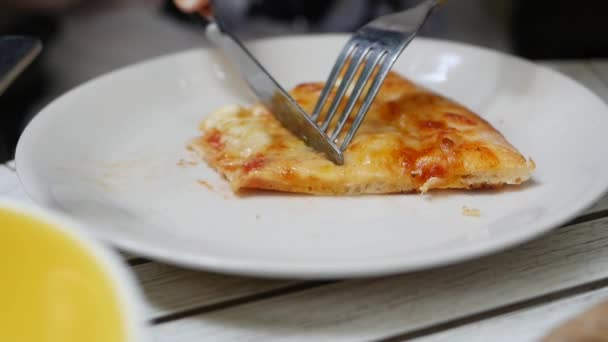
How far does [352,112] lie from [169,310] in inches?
32.0

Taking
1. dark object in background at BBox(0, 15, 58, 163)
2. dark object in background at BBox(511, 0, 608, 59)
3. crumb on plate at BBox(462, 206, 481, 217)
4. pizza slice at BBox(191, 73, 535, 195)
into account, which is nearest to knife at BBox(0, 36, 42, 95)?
pizza slice at BBox(191, 73, 535, 195)

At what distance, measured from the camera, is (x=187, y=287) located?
1.30 m

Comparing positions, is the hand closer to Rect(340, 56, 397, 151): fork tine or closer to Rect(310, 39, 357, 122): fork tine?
Rect(310, 39, 357, 122): fork tine

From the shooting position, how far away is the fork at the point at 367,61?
1.65 m

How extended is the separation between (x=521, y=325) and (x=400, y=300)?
22 centimetres

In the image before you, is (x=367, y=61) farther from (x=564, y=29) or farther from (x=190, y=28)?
(x=190, y=28)

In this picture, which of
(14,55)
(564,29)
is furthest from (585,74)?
(14,55)

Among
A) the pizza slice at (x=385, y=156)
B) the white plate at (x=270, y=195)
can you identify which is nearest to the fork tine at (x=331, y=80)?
the pizza slice at (x=385, y=156)

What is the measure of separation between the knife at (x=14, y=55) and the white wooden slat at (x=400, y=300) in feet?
2.47

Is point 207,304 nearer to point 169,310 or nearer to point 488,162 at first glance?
point 169,310

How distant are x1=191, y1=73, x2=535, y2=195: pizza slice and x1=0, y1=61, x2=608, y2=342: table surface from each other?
8.9 inches

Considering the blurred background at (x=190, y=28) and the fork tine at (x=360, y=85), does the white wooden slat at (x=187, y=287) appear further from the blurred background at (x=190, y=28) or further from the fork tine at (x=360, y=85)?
the blurred background at (x=190, y=28)

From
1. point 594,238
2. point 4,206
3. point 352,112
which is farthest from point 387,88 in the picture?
point 4,206

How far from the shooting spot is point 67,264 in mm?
949
